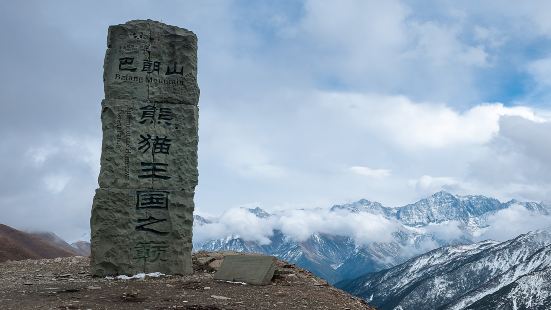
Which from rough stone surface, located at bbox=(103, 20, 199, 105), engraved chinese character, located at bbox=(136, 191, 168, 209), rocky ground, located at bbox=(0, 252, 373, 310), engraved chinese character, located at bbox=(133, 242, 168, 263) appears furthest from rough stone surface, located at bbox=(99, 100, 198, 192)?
rocky ground, located at bbox=(0, 252, 373, 310)

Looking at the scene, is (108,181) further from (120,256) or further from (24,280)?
(24,280)

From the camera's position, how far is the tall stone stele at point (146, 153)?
70.9 ft

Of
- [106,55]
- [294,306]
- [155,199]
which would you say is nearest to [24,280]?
[155,199]

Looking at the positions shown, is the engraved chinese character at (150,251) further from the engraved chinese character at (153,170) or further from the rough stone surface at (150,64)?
the rough stone surface at (150,64)

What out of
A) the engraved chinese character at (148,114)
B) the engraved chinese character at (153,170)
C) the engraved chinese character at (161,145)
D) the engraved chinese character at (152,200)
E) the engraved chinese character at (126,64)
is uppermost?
the engraved chinese character at (126,64)

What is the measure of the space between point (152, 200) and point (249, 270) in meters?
5.41

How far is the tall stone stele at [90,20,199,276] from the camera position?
21.6 m

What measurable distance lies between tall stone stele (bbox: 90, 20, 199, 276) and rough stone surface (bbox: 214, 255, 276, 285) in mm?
2472

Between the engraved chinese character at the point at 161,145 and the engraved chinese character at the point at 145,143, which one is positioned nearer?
the engraved chinese character at the point at 145,143

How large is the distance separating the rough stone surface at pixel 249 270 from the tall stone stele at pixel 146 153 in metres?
2.47

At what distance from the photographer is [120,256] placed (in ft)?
70.5

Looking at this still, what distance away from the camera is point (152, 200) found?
874 inches

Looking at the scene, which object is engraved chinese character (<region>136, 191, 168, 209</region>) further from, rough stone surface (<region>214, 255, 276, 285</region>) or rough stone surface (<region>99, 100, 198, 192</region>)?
rough stone surface (<region>214, 255, 276, 285</region>)

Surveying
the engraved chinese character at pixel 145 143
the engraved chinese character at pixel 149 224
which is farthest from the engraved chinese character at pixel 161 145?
the engraved chinese character at pixel 149 224
